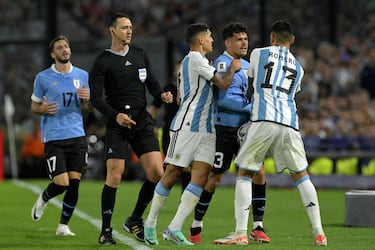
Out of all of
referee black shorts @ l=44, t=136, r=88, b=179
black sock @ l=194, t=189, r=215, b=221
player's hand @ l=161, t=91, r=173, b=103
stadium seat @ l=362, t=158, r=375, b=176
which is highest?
player's hand @ l=161, t=91, r=173, b=103

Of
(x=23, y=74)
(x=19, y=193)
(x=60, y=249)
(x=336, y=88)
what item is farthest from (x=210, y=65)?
(x=23, y=74)

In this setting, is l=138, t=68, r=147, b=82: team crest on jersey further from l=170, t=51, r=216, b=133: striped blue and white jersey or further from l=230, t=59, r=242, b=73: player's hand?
l=230, t=59, r=242, b=73: player's hand

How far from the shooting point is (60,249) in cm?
A: 1153

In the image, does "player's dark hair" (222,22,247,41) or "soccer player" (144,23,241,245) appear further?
"player's dark hair" (222,22,247,41)

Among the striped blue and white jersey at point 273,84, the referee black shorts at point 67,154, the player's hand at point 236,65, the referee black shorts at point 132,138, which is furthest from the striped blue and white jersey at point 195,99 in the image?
the referee black shorts at point 67,154

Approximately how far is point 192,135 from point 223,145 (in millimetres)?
713

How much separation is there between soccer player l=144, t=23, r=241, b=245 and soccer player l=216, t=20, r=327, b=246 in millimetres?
376

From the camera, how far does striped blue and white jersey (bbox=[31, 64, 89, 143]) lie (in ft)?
44.5

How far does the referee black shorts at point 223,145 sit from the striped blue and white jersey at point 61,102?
2259 millimetres

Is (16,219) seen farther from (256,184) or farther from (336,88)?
(336,88)

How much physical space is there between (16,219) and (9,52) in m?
18.1

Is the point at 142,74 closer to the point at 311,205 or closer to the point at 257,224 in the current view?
the point at 257,224

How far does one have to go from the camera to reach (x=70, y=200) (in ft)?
44.2

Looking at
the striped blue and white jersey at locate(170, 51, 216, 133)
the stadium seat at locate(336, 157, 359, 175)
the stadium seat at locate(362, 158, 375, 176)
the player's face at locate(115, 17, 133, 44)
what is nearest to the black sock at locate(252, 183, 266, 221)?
the striped blue and white jersey at locate(170, 51, 216, 133)
